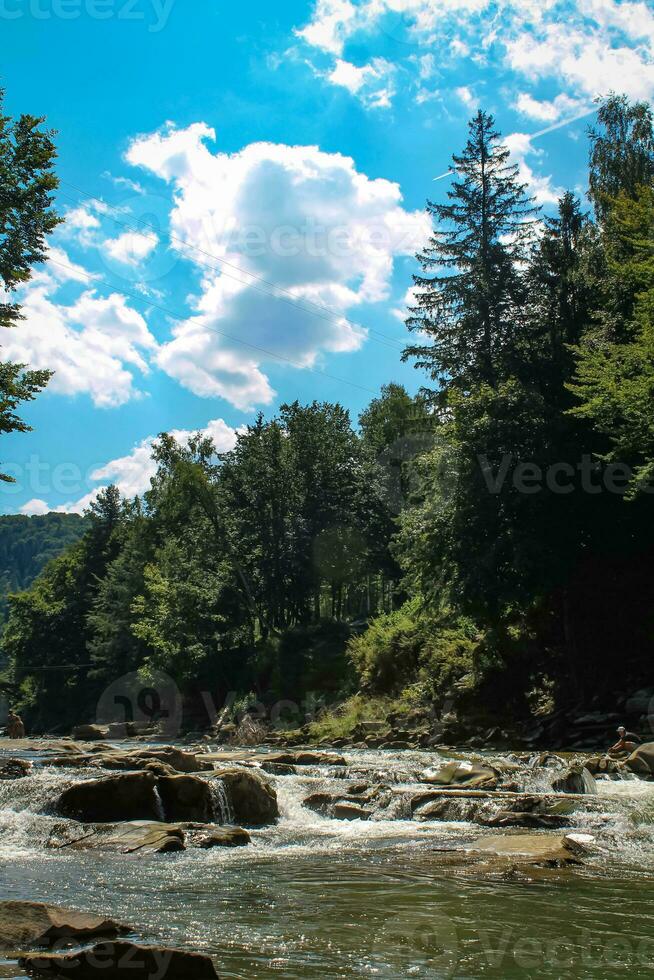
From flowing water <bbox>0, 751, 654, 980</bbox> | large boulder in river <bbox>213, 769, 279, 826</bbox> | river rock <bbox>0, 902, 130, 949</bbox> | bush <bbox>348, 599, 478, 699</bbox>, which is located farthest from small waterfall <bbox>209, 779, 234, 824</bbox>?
bush <bbox>348, 599, 478, 699</bbox>

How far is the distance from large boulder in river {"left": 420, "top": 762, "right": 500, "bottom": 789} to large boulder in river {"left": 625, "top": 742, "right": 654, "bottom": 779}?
9.33 ft

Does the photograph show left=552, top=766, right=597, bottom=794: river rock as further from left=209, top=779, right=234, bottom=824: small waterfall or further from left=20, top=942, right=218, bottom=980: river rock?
left=20, top=942, right=218, bottom=980: river rock

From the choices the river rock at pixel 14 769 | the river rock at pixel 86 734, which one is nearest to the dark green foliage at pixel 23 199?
the river rock at pixel 14 769

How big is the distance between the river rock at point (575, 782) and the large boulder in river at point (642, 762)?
2.00 m

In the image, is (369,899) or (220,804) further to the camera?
(220,804)

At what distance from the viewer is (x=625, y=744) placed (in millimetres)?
18344

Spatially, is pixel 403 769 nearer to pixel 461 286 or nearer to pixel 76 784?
pixel 76 784

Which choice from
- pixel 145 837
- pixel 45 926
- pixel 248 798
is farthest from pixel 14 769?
pixel 45 926

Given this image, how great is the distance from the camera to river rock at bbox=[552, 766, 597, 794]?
14031 millimetres

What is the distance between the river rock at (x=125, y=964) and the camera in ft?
15.5

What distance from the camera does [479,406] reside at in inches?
989

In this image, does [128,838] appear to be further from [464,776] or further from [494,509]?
[494,509]

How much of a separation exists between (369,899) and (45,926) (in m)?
3.13

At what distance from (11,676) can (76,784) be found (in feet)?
224
